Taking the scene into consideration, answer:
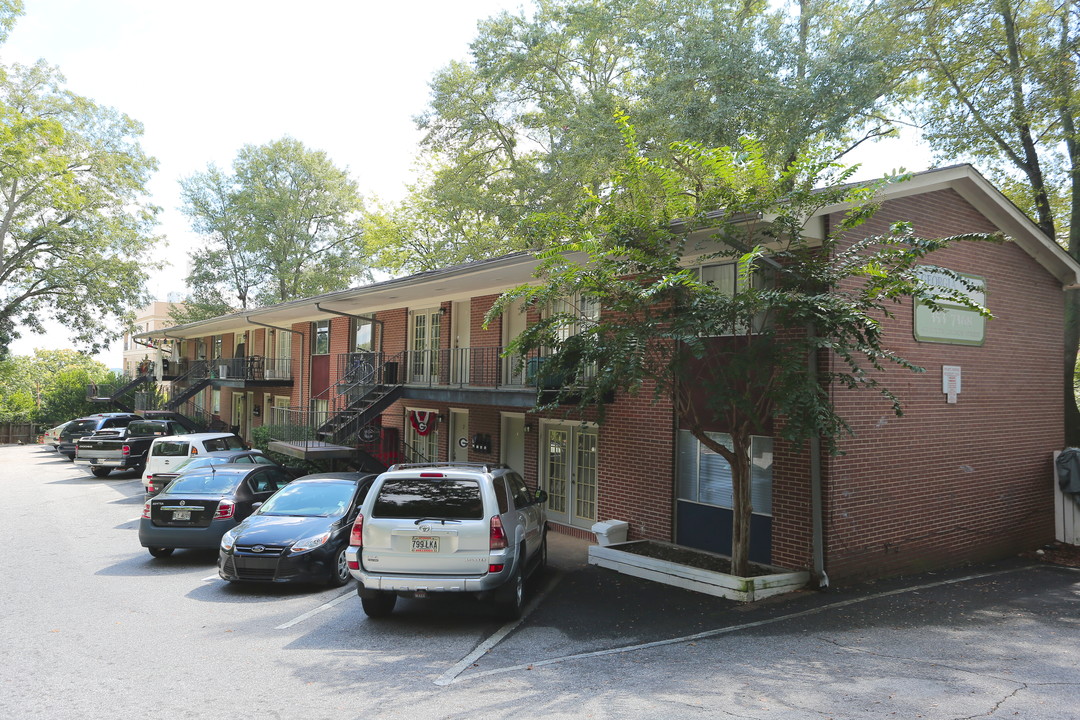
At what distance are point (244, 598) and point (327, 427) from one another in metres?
7.83

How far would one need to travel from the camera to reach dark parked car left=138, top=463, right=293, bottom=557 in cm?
1099

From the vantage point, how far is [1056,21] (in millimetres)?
15742

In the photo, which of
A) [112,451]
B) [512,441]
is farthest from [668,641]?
[112,451]

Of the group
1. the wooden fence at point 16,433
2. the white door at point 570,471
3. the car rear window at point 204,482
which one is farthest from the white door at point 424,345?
the wooden fence at point 16,433

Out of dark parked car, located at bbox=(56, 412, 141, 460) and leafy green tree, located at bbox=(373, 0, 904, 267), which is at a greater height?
leafy green tree, located at bbox=(373, 0, 904, 267)

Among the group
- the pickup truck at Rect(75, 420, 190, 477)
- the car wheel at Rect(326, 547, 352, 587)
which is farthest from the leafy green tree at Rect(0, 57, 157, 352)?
the car wheel at Rect(326, 547, 352, 587)

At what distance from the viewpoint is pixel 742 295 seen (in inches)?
321

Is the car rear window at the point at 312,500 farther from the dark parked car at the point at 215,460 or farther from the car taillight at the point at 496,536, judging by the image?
the dark parked car at the point at 215,460

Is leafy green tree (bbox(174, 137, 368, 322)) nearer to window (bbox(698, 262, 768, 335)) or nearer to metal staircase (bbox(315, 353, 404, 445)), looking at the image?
metal staircase (bbox(315, 353, 404, 445))

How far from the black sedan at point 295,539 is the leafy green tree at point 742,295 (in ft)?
11.4

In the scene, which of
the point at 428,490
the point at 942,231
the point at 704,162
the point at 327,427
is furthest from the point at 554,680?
the point at 327,427

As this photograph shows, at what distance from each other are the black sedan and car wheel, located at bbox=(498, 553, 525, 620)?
9.09 ft

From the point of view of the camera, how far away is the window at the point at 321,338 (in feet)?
75.5

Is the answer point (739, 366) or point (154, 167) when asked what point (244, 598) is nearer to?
point (739, 366)
